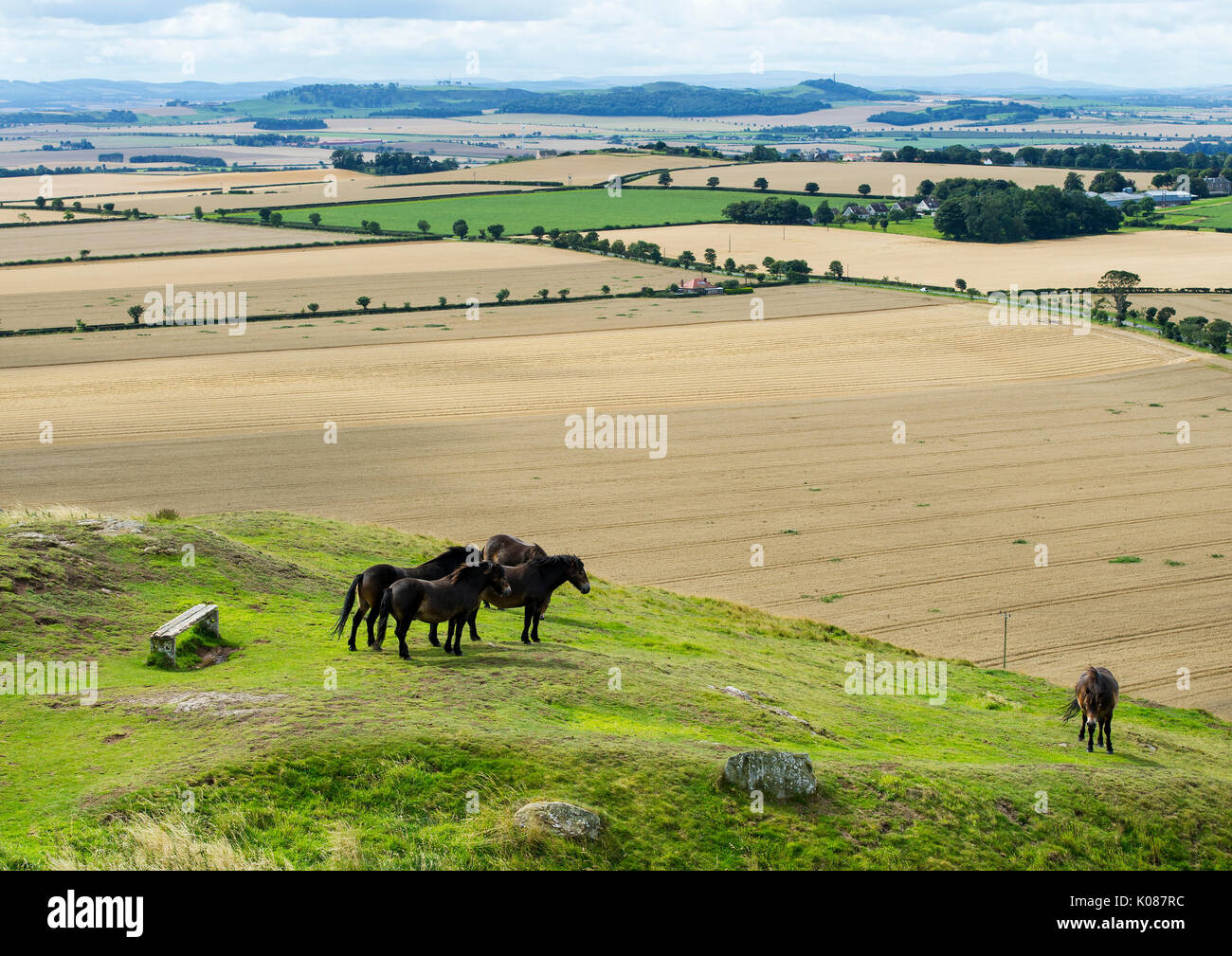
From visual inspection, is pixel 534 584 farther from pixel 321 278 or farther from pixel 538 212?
pixel 538 212

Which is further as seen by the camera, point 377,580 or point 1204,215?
point 1204,215

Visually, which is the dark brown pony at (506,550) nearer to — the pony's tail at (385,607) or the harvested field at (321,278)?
the pony's tail at (385,607)

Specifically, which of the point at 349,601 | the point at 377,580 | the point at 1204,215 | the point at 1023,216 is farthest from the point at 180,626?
the point at 1204,215

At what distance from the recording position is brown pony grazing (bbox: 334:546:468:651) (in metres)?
21.9

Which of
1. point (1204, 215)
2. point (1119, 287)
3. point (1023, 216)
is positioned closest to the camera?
point (1119, 287)

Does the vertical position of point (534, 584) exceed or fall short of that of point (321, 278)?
it falls short

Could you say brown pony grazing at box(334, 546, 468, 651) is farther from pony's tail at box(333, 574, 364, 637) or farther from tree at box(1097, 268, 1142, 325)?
tree at box(1097, 268, 1142, 325)

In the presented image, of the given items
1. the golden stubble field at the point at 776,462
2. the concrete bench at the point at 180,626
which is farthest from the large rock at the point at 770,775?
the golden stubble field at the point at 776,462

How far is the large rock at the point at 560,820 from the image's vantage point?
1509 cm

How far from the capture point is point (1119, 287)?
120 m

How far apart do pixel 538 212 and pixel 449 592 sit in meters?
167

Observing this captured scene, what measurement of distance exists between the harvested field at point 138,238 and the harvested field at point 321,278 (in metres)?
8.68

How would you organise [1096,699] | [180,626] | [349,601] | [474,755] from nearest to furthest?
[474,755] < [180,626] < [349,601] < [1096,699]
